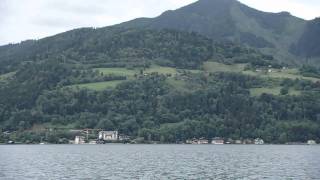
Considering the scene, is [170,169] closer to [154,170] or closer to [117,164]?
[154,170]

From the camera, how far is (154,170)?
319ft

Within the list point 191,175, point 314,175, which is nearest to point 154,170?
point 191,175

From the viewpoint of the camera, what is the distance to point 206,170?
97.4 metres

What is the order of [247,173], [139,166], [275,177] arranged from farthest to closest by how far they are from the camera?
[139,166] → [247,173] → [275,177]

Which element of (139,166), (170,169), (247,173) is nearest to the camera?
(247,173)

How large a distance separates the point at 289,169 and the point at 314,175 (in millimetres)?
11814

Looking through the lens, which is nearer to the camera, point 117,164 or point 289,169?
point 289,169

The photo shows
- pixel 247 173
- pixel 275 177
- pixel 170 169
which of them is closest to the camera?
pixel 275 177

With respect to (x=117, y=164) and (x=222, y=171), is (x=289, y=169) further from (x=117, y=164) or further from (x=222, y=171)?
(x=117, y=164)

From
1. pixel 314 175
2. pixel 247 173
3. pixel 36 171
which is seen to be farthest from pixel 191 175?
pixel 36 171

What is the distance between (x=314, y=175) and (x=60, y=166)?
4177 cm

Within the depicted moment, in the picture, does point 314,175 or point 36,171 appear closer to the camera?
point 314,175

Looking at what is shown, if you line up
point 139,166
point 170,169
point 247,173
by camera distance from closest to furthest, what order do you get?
1. point 247,173
2. point 170,169
3. point 139,166

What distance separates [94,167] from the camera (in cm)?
10388
